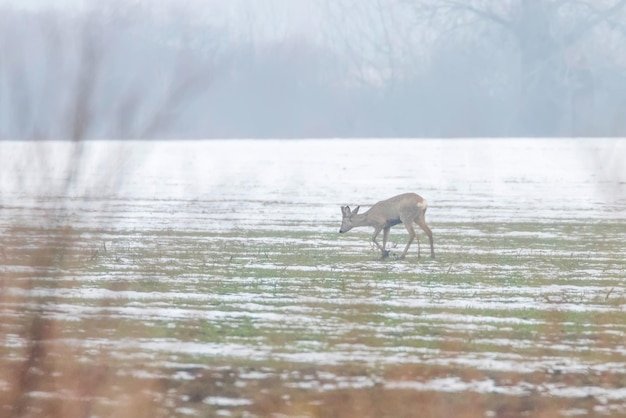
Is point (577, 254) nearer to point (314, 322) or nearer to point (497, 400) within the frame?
point (314, 322)

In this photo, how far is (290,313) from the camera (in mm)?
10977

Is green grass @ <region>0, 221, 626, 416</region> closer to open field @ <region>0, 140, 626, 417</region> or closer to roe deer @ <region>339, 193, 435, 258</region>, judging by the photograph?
open field @ <region>0, 140, 626, 417</region>

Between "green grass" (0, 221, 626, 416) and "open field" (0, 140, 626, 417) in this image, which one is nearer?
"open field" (0, 140, 626, 417)

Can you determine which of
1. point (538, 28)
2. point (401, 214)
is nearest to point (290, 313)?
point (401, 214)

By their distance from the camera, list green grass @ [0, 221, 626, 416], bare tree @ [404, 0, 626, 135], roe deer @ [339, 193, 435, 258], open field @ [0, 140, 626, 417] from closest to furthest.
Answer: open field @ [0, 140, 626, 417]
green grass @ [0, 221, 626, 416]
roe deer @ [339, 193, 435, 258]
bare tree @ [404, 0, 626, 135]

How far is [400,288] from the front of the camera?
41.9ft

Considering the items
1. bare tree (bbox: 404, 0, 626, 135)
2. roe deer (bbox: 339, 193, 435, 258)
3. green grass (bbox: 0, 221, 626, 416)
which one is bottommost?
green grass (bbox: 0, 221, 626, 416)

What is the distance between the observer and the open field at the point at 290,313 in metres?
6.89

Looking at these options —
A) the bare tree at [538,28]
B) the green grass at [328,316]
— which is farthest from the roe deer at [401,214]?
the bare tree at [538,28]

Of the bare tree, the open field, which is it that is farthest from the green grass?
the bare tree

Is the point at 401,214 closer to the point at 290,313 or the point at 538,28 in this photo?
the point at 290,313

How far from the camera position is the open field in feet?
22.6

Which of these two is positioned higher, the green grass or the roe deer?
the roe deer

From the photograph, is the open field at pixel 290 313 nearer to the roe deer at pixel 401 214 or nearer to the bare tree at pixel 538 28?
the roe deer at pixel 401 214
